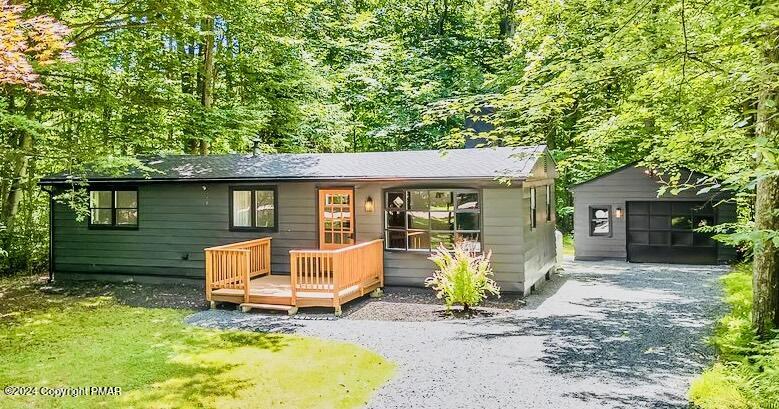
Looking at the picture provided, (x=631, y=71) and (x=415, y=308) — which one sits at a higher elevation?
(x=631, y=71)

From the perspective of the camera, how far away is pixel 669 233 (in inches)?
639

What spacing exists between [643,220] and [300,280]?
37.5ft

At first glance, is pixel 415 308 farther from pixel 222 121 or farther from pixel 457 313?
pixel 222 121

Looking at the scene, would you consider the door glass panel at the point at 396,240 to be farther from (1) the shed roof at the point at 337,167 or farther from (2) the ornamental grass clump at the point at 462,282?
(2) the ornamental grass clump at the point at 462,282

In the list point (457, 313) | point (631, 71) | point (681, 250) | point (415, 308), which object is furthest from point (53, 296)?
point (681, 250)

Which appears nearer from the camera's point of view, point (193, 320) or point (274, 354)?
point (274, 354)

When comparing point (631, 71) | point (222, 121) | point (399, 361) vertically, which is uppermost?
point (222, 121)

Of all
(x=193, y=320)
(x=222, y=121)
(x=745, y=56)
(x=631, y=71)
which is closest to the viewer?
(x=745, y=56)

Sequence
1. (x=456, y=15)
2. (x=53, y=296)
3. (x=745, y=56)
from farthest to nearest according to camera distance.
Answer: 1. (x=456, y=15)
2. (x=53, y=296)
3. (x=745, y=56)

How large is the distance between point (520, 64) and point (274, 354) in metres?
15.4

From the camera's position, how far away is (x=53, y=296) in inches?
458

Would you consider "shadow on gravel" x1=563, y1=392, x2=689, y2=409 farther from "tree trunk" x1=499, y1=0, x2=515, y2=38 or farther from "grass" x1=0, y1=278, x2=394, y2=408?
"tree trunk" x1=499, y1=0, x2=515, y2=38

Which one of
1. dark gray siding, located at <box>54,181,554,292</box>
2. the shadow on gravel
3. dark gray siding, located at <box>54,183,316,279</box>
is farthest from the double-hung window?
the shadow on gravel

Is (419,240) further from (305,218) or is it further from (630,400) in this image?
(630,400)
